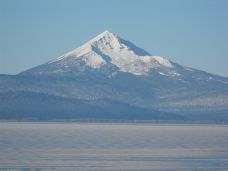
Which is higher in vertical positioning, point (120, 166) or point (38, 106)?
point (38, 106)

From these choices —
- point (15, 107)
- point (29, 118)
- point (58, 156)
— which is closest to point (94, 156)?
point (58, 156)

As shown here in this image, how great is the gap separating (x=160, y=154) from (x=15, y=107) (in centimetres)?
14070

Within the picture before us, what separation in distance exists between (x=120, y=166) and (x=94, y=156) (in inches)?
251

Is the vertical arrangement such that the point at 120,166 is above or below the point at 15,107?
below

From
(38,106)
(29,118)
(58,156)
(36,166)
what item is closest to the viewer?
(36,166)

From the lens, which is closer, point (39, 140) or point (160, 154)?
point (160, 154)

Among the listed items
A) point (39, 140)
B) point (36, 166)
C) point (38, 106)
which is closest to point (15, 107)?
point (38, 106)

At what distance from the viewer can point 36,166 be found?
4831 centimetres

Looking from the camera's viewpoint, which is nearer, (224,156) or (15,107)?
(224,156)

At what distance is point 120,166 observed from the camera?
162ft

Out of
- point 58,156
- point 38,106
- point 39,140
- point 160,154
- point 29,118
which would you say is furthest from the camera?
point 38,106

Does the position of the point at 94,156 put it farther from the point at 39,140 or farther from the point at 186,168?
the point at 39,140

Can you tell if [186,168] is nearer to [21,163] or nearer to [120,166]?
Answer: [120,166]

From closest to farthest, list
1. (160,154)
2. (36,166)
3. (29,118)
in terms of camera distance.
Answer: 1. (36,166)
2. (160,154)
3. (29,118)
